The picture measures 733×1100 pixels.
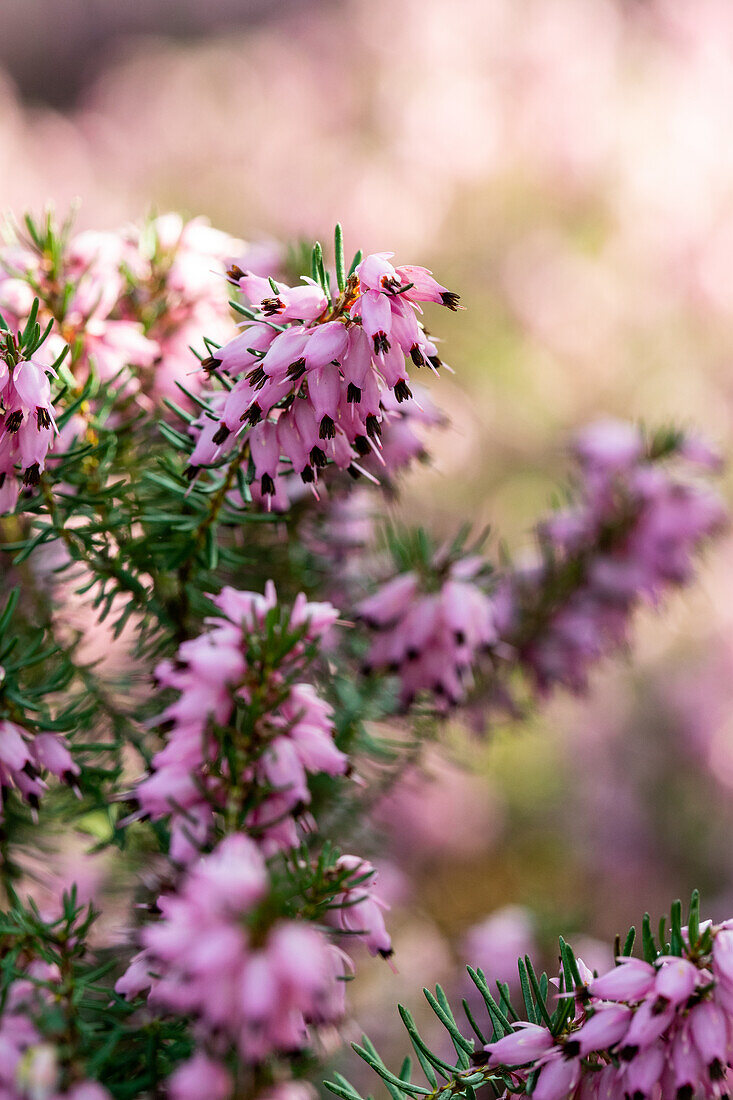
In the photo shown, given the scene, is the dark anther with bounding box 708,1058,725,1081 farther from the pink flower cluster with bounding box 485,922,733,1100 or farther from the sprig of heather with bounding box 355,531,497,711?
the sprig of heather with bounding box 355,531,497,711

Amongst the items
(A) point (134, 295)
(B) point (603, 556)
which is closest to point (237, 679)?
(A) point (134, 295)

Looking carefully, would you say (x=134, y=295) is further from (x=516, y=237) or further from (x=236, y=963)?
(x=516, y=237)

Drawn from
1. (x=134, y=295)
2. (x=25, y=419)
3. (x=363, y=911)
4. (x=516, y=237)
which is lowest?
(x=363, y=911)

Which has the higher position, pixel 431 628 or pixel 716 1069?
pixel 431 628

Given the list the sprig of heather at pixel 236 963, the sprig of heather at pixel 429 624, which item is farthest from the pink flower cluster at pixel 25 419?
the sprig of heather at pixel 429 624

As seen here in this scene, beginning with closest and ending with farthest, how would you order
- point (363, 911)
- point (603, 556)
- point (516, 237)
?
1. point (363, 911)
2. point (603, 556)
3. point (516, 237)

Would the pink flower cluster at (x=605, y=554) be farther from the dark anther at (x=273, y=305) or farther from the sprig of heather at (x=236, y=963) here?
the sprig of heather at (x=236, y=963)

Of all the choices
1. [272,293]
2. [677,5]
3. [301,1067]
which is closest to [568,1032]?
[301,1067]

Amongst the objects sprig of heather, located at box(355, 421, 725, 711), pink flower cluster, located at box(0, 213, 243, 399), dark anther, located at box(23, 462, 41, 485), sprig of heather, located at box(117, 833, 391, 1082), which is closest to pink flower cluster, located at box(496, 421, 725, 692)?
sprig of heather, located at box(355, 421, 725, 711)
